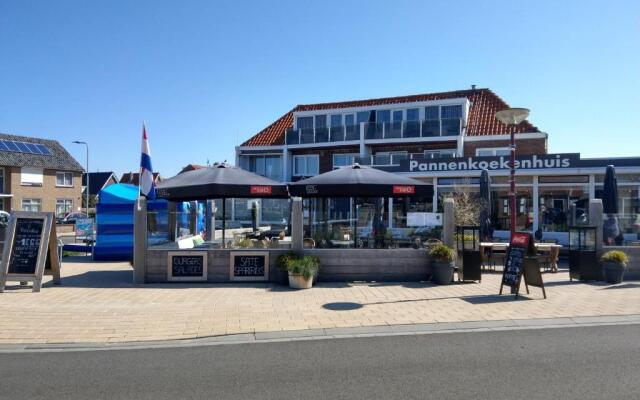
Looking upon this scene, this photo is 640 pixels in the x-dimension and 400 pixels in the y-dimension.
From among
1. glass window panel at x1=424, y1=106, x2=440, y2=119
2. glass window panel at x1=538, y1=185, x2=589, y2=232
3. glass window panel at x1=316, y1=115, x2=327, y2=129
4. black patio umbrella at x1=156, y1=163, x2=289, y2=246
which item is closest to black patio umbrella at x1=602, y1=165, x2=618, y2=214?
glass window panel at x1=538, y1=185, x2=589, y2=232

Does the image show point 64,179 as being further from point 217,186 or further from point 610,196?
point 610,196

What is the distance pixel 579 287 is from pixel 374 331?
579 cm

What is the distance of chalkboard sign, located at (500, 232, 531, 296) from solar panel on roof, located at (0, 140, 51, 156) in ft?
147

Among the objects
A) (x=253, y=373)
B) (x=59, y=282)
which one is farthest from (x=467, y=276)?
(x=59, y=282)

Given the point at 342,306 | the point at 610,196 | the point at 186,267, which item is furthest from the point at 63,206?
the point at 610,196

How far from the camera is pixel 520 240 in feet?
31.6

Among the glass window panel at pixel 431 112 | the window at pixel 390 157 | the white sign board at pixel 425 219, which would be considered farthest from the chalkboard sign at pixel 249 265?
the glass window panel at pixel 431 112

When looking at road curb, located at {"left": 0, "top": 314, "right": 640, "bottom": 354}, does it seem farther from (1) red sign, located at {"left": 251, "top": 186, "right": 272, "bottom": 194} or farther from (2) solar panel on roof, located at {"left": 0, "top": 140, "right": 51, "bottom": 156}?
(2) solar panel on roof, located at {"left": 0, "top": 140, "right": 51, "bottom": 156}

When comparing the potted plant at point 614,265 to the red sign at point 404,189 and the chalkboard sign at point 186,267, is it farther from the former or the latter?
the chalkboard sign at point 186,267

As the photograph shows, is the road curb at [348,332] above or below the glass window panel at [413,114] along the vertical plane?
below

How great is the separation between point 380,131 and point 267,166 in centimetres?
905

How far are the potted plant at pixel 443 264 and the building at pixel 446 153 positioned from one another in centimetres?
427

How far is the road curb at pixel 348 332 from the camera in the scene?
21.0 ft

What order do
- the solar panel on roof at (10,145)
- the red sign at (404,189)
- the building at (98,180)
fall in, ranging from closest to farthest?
the red sign at (404,189), the solar panel on roof at (10,145), the building at (98,180)
